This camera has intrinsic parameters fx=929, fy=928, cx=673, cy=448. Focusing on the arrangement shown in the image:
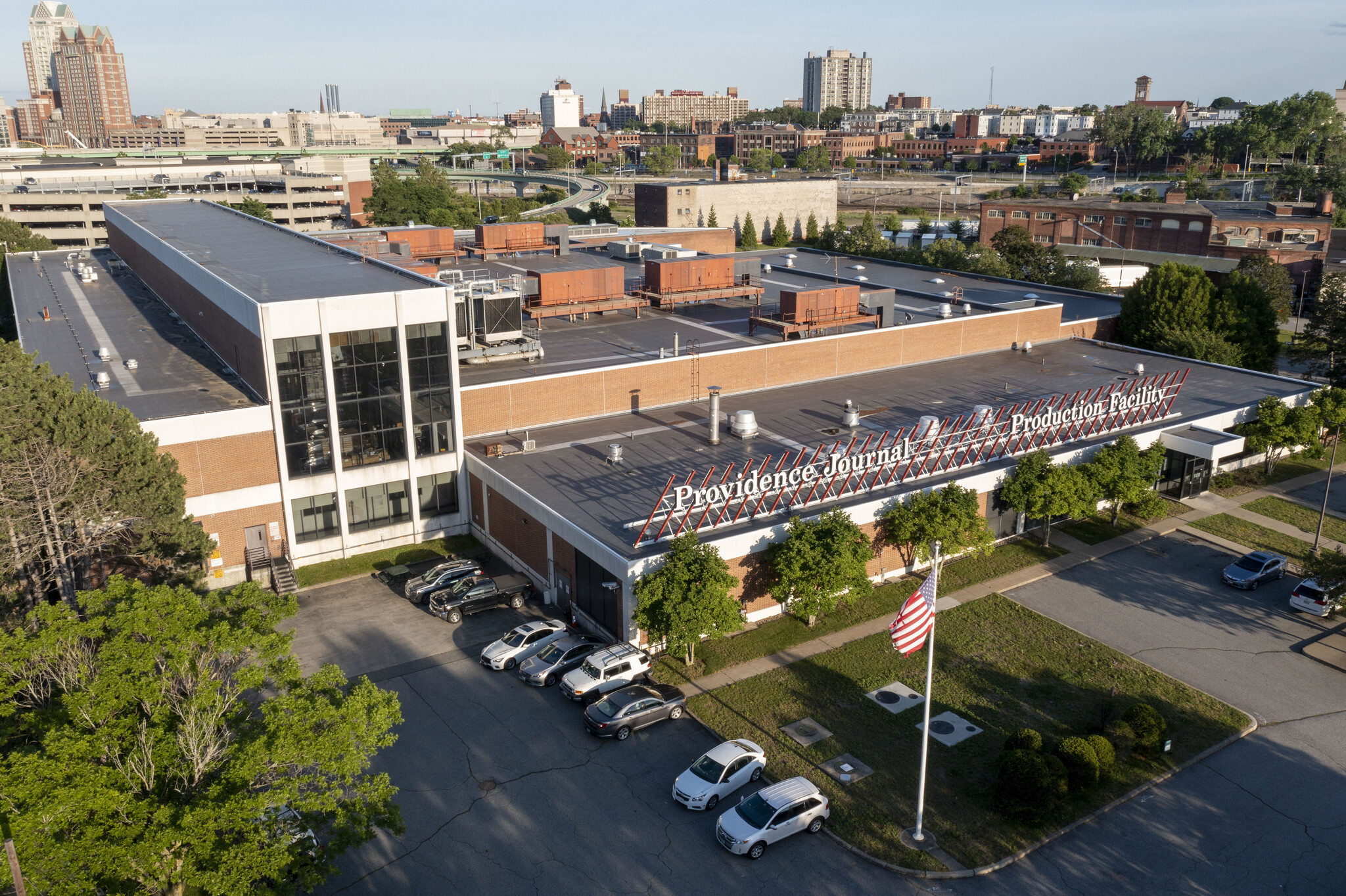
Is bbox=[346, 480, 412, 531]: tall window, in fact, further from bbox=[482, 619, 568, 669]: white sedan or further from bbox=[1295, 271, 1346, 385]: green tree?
bbox=[1295, 271, 1346, 385]: green tree

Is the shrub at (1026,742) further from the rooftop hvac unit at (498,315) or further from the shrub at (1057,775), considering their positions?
the rooftop hvac unit at (498,315)

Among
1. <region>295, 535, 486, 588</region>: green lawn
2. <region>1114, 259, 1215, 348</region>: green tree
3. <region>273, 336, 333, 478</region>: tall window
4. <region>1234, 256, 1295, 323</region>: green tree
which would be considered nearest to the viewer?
<region>273, 336, 333, 478</region>: tall window

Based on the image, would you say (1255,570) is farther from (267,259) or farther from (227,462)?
(267,259)

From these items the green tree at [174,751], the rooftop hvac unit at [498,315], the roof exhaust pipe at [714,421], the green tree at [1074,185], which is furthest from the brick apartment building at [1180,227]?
the green tree at [174,751]

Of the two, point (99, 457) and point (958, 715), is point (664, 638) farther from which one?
point (99, 457)

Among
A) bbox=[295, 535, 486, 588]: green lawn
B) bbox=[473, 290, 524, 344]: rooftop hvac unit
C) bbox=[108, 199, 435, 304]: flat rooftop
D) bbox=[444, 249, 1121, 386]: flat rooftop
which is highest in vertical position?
bbox=[108, 199, 435, 304]: flat rooftop

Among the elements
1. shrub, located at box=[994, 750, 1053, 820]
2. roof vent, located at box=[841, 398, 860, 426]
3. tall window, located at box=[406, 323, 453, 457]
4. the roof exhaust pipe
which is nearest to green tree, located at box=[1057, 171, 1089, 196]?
roof vent, located at box=[841, 398, 860, 426]
